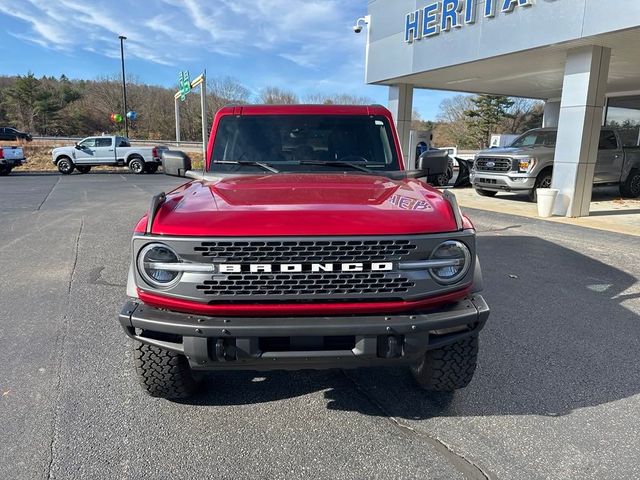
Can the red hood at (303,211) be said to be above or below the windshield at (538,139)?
below

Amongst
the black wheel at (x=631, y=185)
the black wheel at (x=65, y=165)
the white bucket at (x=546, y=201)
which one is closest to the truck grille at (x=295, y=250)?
the white bucket at (x=546, y=201)

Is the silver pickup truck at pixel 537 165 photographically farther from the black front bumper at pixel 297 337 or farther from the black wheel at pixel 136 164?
the black wheel at pixel 136 164

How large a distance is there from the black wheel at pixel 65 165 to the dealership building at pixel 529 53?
16603 millimetres

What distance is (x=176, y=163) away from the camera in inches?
146

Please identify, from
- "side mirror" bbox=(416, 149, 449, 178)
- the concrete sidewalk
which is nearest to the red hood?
"side mirror" bbox=(416, 149, 449, 178)

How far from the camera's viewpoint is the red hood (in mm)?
2214

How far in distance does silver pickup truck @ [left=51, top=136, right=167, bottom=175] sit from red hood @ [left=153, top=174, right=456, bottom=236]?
74.8 ft

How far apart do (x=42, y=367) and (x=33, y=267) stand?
3251 millimetres

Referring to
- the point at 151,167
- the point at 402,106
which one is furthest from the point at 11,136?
the point at 402,106

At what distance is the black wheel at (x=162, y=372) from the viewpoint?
252 cm

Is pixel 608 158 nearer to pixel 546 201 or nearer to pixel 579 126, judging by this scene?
pixel 579 126

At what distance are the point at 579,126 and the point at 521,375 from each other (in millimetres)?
8767

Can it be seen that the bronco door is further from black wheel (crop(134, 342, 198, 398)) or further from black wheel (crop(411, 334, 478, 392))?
black wheel (crop(134, 342, 198, 398))

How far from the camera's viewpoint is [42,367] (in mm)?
3295
